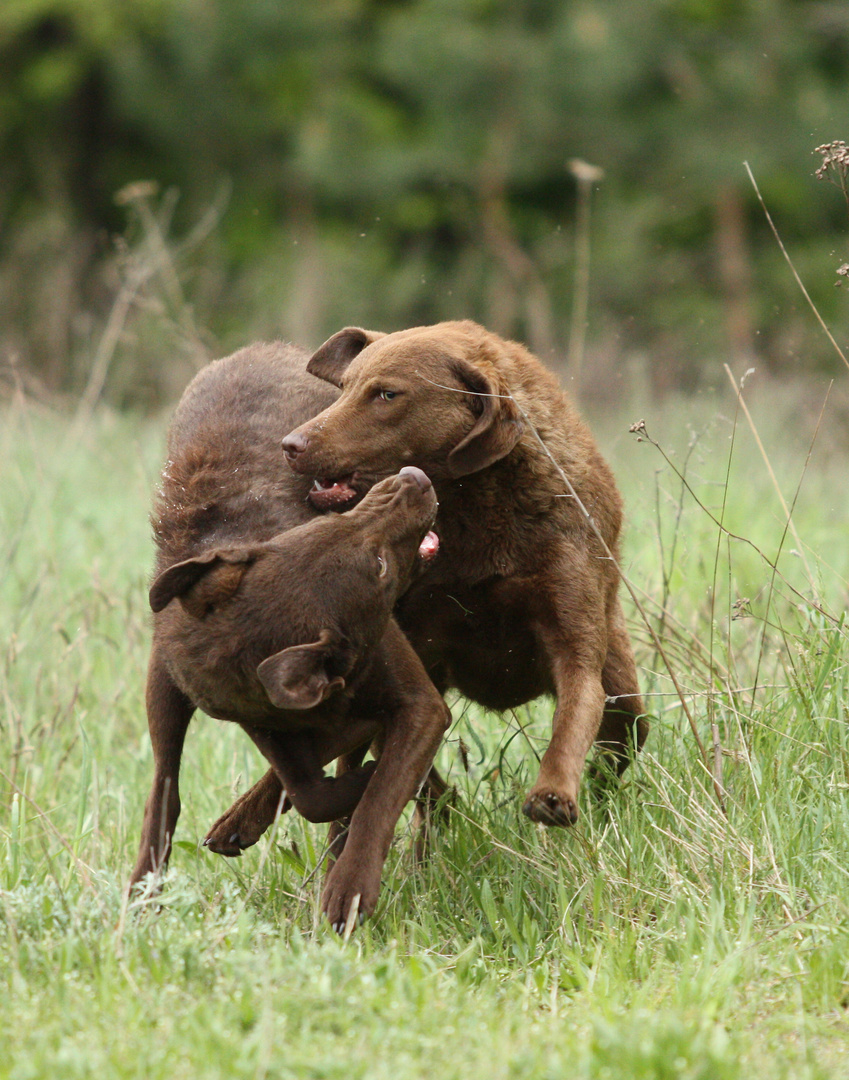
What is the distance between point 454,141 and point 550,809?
780 inches

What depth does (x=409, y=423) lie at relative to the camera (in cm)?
395

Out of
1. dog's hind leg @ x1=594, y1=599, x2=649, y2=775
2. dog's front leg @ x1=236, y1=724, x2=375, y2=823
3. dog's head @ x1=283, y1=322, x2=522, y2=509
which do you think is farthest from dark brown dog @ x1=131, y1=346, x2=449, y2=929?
dog's hind leg @ x1=594, y1=599, x2=649, y2=775

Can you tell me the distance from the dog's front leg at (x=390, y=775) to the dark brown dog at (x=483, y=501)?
299 mm

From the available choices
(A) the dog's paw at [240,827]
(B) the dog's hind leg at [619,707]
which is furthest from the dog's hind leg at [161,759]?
(B) the dog's hind leg at [619,707]

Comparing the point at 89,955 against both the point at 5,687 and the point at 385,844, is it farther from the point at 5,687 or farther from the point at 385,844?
the point at 5,687

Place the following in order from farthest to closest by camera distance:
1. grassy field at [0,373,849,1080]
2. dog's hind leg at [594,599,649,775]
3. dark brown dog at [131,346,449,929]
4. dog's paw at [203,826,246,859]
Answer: dog's hind leg at [594,599,649,775] → dog's paw at [203,826,246,859] → dark brown dog at [131,346,449,929] → grassy field at [0,373,849,1080]

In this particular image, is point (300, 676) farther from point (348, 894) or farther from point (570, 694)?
point (570, 694)

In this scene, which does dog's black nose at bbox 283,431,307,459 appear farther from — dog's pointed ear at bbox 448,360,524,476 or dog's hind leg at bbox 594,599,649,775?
dog's hind leg at bbox 594,599,649,775

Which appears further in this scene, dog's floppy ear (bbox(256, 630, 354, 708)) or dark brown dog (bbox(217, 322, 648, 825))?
dark brown dog (bbox(217, 322, 648, 825))

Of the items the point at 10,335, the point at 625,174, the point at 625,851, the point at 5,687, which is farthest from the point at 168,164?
the point at 625,851

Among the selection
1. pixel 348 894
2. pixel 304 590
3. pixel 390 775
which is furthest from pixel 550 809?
pixel 304 590

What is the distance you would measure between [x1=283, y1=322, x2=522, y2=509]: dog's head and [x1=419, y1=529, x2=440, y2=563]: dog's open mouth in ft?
0.59

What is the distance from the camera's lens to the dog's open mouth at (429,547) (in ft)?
12.9

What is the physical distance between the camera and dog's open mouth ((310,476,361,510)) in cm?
395
